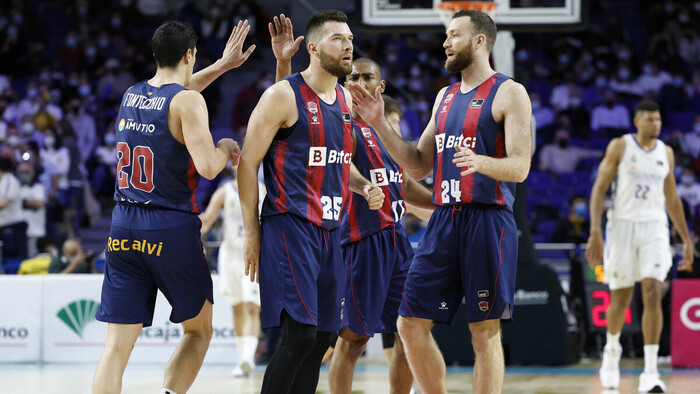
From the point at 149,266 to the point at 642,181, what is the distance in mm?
5423

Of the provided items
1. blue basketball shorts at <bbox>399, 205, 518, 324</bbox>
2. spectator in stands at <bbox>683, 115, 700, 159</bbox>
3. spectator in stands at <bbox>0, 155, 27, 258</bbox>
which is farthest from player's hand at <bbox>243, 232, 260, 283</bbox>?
spectator in stands at <bbox>683, 115, 700, 159</bbox>

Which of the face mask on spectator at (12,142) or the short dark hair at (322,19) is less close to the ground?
the short dark hair at (322,19)

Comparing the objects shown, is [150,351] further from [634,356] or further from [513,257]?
[513,257]

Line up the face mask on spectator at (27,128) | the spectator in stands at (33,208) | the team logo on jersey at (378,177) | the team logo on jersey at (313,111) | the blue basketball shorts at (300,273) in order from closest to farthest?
1. the blue basketball shorts at (300,273)
2. the team logo on jersey at (313,111)
3. the team logo on jersey at (378,177)
4. the spectator in stands at (33,208)
5. the face mask on spectator at (27,128)

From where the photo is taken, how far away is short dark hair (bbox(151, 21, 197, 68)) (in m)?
5.53

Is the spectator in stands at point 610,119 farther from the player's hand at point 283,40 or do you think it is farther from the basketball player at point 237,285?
the player's hand at point 283,40

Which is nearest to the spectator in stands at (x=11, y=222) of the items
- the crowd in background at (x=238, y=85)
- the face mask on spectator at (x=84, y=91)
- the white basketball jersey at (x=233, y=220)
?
the crowd in background at (x=238, y=85)

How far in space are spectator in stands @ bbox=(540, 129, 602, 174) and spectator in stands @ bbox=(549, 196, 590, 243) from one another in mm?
2736

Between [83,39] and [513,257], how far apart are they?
17.9 m

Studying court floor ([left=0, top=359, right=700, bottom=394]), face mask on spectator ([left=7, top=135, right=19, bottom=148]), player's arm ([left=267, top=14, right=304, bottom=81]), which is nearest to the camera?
player's arm ([left=267, top=14, right=304, bottom=81])

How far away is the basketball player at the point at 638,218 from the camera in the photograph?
29.4ft

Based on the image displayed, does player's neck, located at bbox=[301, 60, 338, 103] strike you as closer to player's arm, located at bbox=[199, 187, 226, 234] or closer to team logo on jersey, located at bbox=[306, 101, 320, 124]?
team logo on jersey, located at bbox=[306, 101, 320, 124]

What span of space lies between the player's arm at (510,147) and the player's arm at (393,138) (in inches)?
18.2

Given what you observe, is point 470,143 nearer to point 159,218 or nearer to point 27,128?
point 159,218
